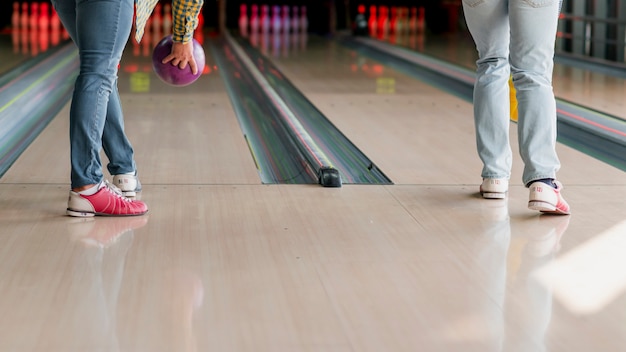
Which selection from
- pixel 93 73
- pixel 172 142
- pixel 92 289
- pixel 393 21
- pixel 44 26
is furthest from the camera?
pixel 393 21

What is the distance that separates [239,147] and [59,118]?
1.22 meters

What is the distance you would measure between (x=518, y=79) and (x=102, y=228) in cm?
130

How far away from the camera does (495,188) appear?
9.73 ft

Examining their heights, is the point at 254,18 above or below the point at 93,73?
below

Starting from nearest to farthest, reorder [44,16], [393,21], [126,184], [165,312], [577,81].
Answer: [165,312] < [126,184] < [577,81] < [44,16] < [393,21]

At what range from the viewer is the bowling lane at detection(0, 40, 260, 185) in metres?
3.30

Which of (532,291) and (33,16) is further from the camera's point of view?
(33,16)

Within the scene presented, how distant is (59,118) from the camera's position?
4.65 metres

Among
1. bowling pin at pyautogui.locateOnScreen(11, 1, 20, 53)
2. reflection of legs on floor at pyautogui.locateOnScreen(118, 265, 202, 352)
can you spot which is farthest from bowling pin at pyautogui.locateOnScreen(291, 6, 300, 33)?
reflection of legs on floor at pyautogui.locateOnScreen(118, 265, 202, 352)

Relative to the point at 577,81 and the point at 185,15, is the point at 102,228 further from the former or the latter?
the point at 577,81

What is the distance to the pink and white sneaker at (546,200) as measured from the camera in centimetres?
270

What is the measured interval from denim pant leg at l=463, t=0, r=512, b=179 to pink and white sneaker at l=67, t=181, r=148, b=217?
112 centimetres

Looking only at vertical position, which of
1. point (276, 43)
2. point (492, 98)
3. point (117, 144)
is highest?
point (492, 98)

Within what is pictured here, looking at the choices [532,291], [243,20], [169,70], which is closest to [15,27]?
[243,20]
